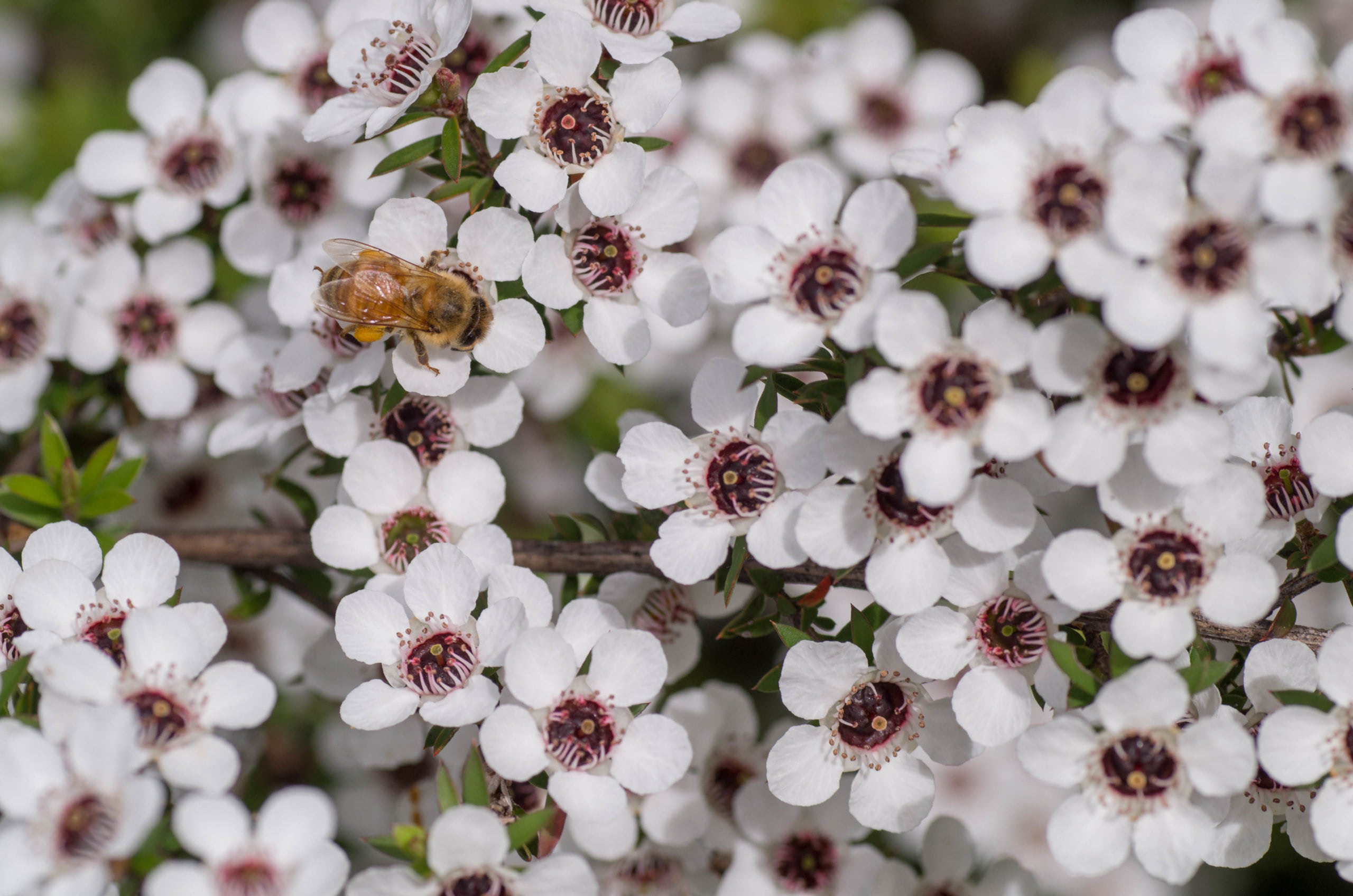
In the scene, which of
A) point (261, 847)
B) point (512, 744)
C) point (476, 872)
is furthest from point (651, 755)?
point (261, 847)

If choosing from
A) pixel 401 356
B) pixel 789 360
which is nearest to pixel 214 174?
pixel 401 356

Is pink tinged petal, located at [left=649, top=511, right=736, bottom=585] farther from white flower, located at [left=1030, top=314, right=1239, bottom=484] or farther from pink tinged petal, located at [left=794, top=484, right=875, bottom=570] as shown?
white flower, located at [left=1030, top=314, right=1239, bottom=484]

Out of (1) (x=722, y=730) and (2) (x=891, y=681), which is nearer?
(2) (x=891, y=681)

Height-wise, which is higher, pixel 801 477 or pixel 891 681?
pixel 801 477

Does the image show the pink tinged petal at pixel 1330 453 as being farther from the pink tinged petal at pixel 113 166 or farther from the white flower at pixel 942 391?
the pink tinged petal at pixel 113 166

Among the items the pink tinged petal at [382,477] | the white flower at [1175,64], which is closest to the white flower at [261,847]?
the pink tinged petal at [382,477]

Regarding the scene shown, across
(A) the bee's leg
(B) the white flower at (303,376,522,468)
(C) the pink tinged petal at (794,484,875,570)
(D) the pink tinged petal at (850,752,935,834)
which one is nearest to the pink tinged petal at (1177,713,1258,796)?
(D) the pink tinged petal at (850,752,935,834)

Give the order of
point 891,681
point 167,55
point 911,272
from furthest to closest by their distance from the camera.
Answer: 1. point 167,55
2. point 891,681
3. point 911,272

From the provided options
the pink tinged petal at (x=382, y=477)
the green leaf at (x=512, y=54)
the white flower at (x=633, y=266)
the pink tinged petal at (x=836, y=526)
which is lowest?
the pink tinged petal at (x=382, y=477)

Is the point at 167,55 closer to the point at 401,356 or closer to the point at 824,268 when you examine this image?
the point at 401,356
